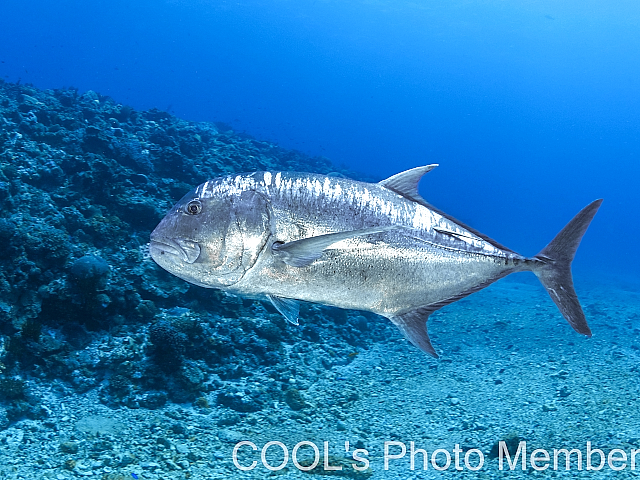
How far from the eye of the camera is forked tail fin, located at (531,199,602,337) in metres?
2.33

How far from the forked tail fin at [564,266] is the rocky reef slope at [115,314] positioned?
358 cm

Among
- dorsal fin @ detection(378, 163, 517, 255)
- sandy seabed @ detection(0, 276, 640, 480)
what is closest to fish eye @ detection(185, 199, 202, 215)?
dorsal fin @ detection(378, 163, 517, 255)

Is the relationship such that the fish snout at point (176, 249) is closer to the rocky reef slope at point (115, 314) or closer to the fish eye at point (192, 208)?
the fish eye at point (192, 208)

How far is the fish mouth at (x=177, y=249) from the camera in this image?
1.96m

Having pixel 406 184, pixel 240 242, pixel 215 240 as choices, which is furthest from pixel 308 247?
pixel 406 184

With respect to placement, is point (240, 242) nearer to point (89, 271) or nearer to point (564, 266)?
point (564, 266)

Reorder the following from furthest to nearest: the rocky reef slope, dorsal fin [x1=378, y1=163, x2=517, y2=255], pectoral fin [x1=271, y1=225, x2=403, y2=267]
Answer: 1. the rocky reef slope
2. dorsal fin [x1=378, y1=163, x2=517, y2=255]
3. pectoral fin [x1=271, y1=225, x2=403, y2=267]

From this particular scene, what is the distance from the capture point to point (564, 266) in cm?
240

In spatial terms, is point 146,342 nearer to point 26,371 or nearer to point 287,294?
point 26,371

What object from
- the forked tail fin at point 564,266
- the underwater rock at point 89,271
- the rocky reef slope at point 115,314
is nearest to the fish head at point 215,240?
the forked tail fin at point 564,266

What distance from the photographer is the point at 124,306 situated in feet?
17.8

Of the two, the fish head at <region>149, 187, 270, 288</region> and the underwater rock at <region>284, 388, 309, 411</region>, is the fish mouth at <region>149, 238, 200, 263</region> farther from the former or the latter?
the underwater rock at <region>284, 388, 309, 411</region>

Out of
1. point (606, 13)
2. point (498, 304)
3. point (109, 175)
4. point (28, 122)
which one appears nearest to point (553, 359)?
point (498, 304)

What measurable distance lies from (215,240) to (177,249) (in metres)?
0.21
